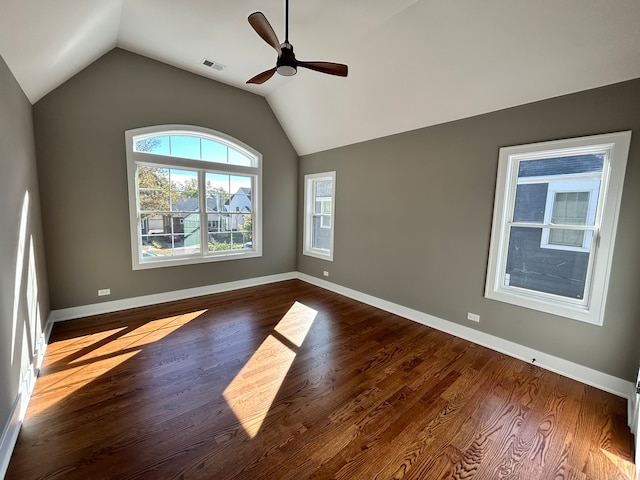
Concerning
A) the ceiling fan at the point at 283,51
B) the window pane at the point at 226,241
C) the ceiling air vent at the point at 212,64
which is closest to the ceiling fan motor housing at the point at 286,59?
the ceiling fan at the point at 283,51

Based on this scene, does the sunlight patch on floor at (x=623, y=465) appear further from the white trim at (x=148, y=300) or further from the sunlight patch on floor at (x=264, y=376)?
the white trim at (x=148, y=300)

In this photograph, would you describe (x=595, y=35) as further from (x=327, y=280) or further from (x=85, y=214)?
(x=85, y=214)

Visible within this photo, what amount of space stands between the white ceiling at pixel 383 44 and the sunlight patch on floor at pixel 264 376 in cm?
298

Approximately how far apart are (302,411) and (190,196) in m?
3.58

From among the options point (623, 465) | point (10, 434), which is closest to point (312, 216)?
point (10, 434)

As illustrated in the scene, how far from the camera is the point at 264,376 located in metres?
2.40

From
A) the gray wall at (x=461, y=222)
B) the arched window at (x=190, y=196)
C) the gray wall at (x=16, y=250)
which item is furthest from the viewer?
the arched window at (x=190, y=196)

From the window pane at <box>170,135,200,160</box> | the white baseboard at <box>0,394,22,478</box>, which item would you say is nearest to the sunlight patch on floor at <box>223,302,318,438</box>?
the white baseboard at <box>0,394,22,478</box>

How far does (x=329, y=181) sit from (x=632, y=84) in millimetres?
3717

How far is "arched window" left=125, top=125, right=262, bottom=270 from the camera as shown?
3816 mm

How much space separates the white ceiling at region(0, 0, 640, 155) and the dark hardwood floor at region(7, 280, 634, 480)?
8.65 ft

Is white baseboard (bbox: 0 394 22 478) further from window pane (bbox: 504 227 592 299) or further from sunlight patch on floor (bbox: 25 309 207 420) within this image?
window pane (bbox: 504 227 592 299)

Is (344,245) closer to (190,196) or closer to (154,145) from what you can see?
(190,196)

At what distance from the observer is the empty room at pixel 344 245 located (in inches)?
70.2
